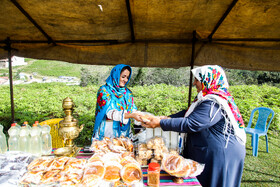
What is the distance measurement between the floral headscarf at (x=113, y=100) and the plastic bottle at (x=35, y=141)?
721mm

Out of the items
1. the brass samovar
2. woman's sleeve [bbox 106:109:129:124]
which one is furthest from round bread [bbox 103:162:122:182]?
woman's sleeve [bbox 106:109:129:124]

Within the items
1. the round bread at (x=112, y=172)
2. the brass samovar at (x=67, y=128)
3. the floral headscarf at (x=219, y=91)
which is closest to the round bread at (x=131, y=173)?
the round bread at (x=112, y=172)

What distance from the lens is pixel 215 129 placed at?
1597 millimetres

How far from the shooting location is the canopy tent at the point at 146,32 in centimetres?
211

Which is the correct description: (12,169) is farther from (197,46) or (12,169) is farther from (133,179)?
(197,46)

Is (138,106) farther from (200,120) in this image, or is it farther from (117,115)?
(200,120)

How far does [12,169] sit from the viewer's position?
1164 millimetres

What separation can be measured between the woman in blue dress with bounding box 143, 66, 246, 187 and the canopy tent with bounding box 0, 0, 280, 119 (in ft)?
3.76

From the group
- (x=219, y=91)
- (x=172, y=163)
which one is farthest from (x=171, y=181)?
(x=219, y=91)

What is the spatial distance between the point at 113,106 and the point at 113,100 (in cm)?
10

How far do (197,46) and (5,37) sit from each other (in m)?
3.59

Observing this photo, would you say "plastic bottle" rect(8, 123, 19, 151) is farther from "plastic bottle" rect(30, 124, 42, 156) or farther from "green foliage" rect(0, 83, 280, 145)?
"green foliage" rect(0, 83, 280, 145)

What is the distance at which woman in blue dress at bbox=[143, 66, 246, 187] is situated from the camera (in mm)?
1517

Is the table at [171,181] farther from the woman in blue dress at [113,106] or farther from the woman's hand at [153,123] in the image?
the woman in blue dress at [113,106]
